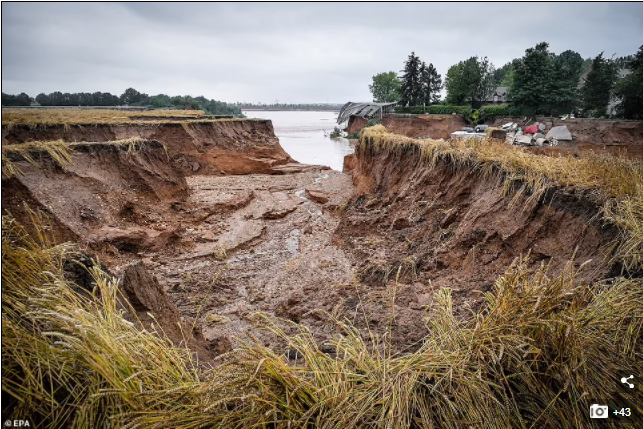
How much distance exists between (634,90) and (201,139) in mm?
30157

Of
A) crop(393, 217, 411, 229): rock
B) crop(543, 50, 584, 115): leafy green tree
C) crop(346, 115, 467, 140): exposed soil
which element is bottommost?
crop(393, 217, 411, 229): rock

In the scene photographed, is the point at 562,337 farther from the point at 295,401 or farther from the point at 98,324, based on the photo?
the point at 98,324

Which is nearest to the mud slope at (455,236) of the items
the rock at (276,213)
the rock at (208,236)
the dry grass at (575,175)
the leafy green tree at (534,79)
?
the dry grass at (575,175)

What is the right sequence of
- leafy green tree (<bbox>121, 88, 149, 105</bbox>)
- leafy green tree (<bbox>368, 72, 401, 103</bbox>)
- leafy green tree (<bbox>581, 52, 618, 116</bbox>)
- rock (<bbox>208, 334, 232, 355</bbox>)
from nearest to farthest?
rock (<bbox>208, 334, 232, 355</bbox>), leafy green tree (<bbox>581, 52, 618, 116</bbox>), leafy green tree (<bbox>121, 88, 149, 105</bbox>), leafy green tree (<bbox>368, 72, 401, 103</bbox>)

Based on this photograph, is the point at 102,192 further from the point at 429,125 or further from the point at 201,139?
the point at 429,125

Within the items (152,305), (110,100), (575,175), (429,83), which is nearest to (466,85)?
(429,83)

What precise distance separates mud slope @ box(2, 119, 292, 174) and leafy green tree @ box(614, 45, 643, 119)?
24.7 meters

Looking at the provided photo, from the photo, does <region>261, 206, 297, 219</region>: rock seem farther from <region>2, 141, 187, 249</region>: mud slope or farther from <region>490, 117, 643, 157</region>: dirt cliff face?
<region>490, 117, 643, 157</region>: dirt cliff face

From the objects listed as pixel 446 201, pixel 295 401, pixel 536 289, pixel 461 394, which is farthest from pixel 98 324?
pixel 446 201

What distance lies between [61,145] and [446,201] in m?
11.4

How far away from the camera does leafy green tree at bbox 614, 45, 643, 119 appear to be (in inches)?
843

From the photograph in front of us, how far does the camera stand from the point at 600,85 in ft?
100

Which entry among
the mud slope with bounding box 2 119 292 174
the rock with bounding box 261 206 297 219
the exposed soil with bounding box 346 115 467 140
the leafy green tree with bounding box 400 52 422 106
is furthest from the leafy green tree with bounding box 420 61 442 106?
the rock with bounding box 261 206 297 219

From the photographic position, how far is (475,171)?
23.9 ft
